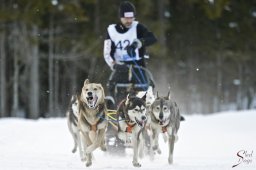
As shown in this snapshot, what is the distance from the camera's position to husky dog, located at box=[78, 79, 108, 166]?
26.1ft

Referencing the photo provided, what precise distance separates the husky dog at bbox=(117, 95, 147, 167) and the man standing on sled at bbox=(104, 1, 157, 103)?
49.1 inches

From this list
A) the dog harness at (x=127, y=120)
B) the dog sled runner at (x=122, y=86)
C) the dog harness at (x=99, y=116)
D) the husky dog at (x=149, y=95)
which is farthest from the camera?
the dog sled runner at (x=122, y=86)

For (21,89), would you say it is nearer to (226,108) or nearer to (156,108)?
(226,108)

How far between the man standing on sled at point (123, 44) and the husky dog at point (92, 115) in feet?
5.38

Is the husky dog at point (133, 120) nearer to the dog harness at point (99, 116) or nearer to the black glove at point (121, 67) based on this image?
the dog harness at point (99, 116)

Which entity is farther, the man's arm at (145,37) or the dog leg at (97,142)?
the man's arm at (145,37)

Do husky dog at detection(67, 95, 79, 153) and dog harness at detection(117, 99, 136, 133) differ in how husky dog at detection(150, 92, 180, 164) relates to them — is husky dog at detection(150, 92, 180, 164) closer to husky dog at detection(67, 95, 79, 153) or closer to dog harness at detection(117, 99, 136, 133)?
dog harness at detection(117, 99, 136, 133)

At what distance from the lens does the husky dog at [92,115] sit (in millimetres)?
7969

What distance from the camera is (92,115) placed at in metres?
8.05

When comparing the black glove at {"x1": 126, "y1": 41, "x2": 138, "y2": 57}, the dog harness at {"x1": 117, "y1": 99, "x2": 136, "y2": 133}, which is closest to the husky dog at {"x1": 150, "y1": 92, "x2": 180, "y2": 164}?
the dog harness at {"x1": 117, "y1": 99, "x2": 136, "y2": 133}

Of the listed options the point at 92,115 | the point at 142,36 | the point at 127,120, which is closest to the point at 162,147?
the point at 142,36

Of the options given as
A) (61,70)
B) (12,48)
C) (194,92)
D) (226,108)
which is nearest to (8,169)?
(12,48)

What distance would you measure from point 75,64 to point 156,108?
23.0 metres

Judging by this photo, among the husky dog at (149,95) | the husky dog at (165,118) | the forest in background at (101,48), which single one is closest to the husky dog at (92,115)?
the husky dog at (165,118)
